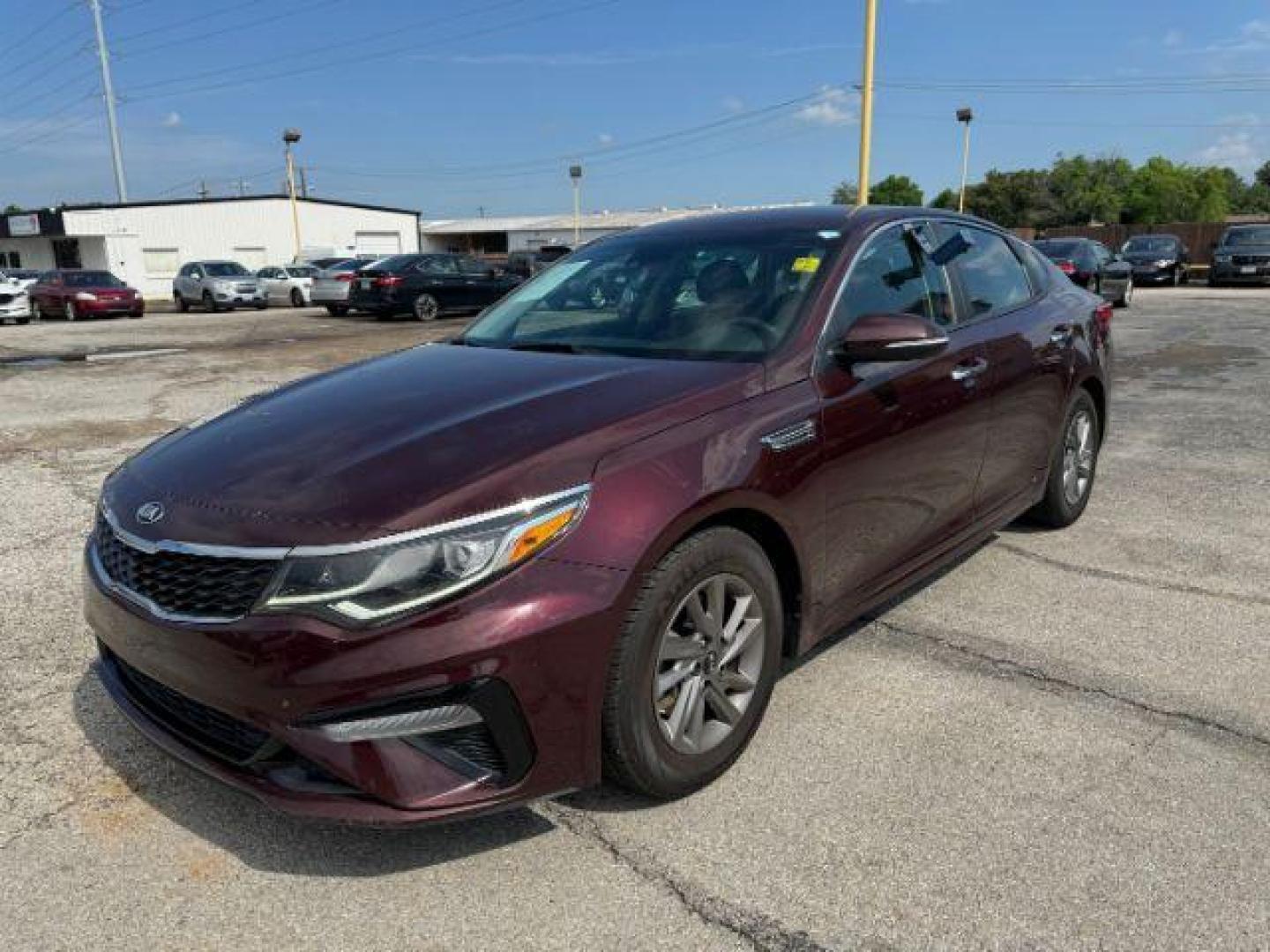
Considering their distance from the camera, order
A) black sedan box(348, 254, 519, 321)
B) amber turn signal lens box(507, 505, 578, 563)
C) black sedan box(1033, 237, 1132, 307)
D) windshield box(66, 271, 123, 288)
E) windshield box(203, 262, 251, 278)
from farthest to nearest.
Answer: windshield box(203, 262, 251, 278)
windshield box(66, 271, 123, 288)
black sedan box(348, 254, 519, 321)
black sedan box(1033, 237, 1132, 307)
amber turn signal lens box(507, 505, 578, 563)

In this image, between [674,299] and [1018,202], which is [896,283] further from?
[1018,202]

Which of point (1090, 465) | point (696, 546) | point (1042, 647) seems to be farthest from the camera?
point (1090, 465)

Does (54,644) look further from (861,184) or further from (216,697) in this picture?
(861,184)

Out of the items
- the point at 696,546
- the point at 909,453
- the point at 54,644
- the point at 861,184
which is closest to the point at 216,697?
the point at 696,546

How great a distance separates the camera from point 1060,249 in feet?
60.1

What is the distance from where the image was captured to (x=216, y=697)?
2303mm

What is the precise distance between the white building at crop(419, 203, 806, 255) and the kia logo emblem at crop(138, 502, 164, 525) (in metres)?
74.3

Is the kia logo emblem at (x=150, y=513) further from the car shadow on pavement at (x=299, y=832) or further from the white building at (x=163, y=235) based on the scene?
the white building at (x=163, y=235)

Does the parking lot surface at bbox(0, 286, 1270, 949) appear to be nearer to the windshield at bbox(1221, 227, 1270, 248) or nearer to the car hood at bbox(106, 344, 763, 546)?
the car hood at bbox(106, 344, 763, 546)

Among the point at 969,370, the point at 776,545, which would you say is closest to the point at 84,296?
the point at 969,370

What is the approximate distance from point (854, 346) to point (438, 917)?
2019 millimetres

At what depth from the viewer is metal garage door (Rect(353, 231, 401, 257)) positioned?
5772 centimetres

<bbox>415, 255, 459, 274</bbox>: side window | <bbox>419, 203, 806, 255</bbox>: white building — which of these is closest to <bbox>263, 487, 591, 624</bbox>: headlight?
<bbox>415, 255, 459, 274</bbox>: side window

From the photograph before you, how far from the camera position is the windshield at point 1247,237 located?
85.9 feet
